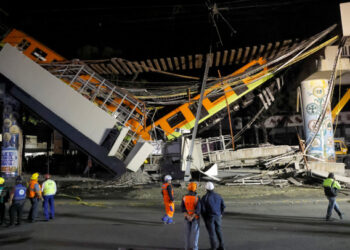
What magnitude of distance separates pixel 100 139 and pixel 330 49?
13853mm

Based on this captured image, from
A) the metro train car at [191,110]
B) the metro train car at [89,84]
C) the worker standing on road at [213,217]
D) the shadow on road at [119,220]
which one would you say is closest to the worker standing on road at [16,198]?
the shadow on road at [119,220]

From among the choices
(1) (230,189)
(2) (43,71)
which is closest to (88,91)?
(2) (43,71)

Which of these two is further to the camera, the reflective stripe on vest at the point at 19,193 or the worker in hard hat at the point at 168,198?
the reflective stripe on vest at the point at 19,193

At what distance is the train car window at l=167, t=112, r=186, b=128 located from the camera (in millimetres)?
16859

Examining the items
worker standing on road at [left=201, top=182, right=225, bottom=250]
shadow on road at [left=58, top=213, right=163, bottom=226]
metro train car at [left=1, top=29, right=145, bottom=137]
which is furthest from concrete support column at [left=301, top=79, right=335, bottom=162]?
worker standing on road at [left=201, top=182, right=225, bottom=250]

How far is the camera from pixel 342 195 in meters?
10.8

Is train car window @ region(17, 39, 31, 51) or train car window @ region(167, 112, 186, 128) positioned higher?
train car window @ region(17, 39, 31, 51)

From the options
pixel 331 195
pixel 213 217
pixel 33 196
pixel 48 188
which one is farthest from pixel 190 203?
pixel 33 196

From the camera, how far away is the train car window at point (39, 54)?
16.5 metres

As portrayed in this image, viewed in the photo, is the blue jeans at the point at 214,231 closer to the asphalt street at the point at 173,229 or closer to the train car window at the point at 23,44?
the asphalt street at the point at 173,229

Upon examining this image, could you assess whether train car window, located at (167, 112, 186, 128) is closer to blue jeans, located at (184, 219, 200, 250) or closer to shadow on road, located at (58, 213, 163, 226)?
shadow on road, located at (58, 213, 163, 226)

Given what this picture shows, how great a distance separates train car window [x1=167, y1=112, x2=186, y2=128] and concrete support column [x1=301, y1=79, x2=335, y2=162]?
7761 mm

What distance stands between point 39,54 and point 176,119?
31.6 ft

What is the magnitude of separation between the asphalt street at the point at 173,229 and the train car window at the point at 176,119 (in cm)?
763
